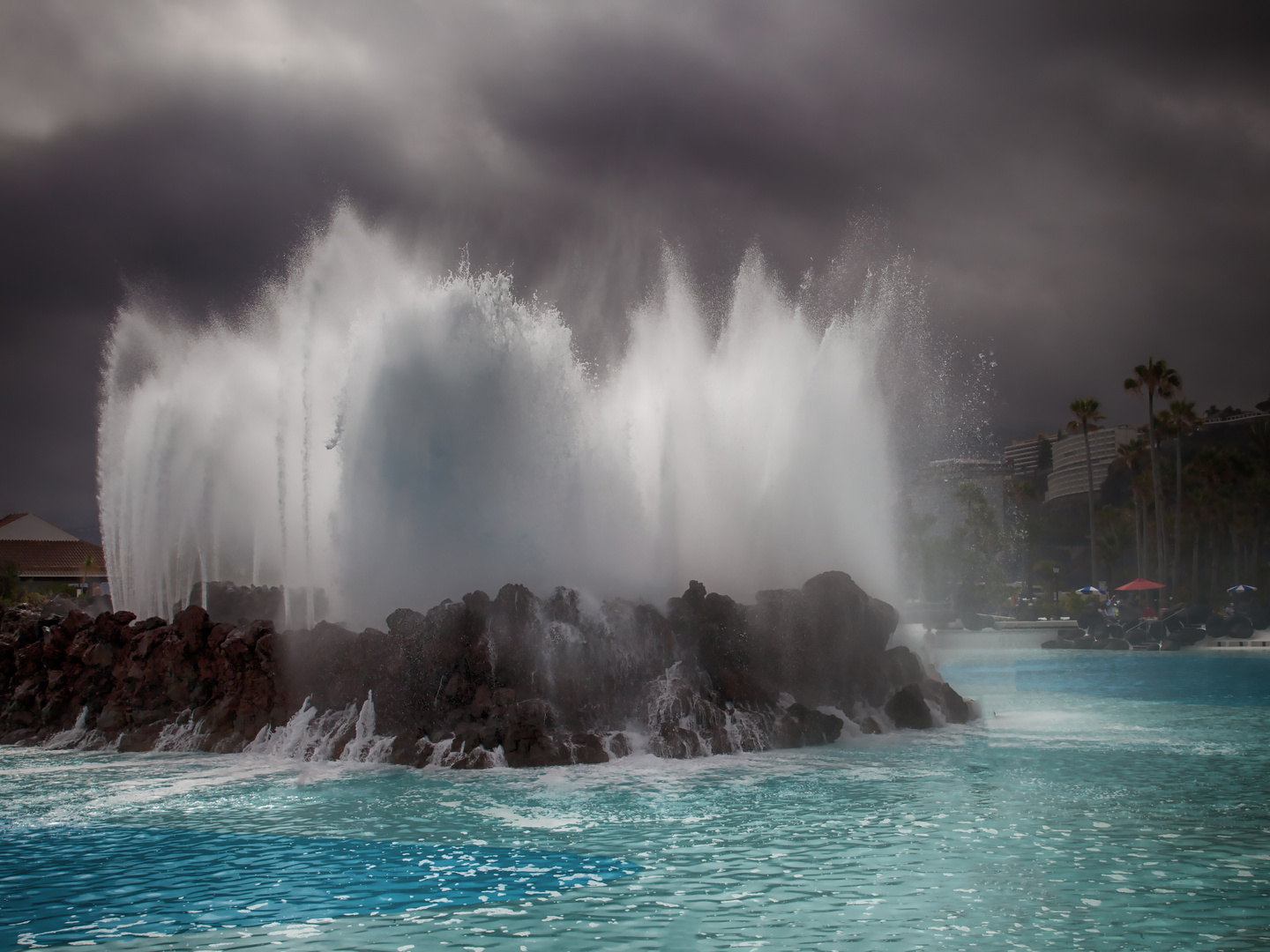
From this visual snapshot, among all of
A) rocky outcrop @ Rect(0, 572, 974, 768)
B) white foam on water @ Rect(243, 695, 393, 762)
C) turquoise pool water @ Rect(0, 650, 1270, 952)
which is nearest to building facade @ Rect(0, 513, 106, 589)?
rocky outcrop @ Rect(0, 572, 974, 768)

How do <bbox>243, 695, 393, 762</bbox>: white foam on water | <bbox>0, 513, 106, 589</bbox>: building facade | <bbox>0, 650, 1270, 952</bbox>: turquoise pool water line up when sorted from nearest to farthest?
<bbox>0, 650, 1270, 952</bbox>: turquoise pool water, <bbox>243, 695, 393, 762</bbox>: white foam on water, <bbox>0, 513, 106, 589</bbox>: building facade

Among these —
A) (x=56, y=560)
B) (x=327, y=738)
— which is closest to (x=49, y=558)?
(x=56, y=560)

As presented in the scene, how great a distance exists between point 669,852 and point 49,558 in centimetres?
7715

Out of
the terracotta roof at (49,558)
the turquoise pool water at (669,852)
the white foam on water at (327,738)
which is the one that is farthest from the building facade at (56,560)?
the turquoise pool water at (669,852)

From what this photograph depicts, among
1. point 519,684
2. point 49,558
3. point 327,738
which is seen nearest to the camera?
point 327,738

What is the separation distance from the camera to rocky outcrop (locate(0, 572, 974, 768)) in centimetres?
1953

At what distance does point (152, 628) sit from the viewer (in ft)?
81.6

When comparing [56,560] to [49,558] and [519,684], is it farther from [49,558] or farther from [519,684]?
[519,684]

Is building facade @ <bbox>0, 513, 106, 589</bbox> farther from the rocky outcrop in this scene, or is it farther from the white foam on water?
the white foam on water

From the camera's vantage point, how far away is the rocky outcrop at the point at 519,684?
1953 centimetres

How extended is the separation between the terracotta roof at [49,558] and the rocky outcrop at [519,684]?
54762mm

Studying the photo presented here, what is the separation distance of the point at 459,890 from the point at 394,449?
16.7m

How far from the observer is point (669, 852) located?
11.8m

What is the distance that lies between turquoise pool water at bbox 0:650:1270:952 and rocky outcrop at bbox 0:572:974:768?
1.03 meters
